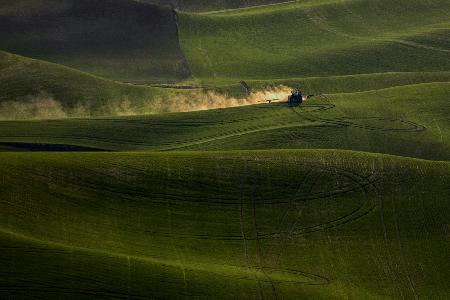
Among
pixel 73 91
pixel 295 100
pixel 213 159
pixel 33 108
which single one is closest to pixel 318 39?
pixel 295 100

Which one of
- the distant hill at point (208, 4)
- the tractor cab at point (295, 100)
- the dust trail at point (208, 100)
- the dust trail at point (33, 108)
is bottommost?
the dust trail at point (208, 100)

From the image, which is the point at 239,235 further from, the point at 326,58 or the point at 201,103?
the point at 326,58

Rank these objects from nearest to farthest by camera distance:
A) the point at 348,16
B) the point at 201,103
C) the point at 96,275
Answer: the point at 96,275 → the point at 201,103 → the point at 348,16

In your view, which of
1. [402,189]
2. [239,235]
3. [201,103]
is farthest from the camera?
[201,103]

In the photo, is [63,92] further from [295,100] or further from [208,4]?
[208,4]

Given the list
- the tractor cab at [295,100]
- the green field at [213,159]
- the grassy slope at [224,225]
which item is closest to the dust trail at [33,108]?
the green field at [213,159]

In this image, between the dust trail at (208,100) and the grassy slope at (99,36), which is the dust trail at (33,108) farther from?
the grassy slope at (99,36)

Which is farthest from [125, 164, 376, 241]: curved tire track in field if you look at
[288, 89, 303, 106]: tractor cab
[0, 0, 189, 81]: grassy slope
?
[0, 0, 189, 81]: grassy slope

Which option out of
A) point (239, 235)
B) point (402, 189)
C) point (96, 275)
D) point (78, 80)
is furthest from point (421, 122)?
point (96, 275)
